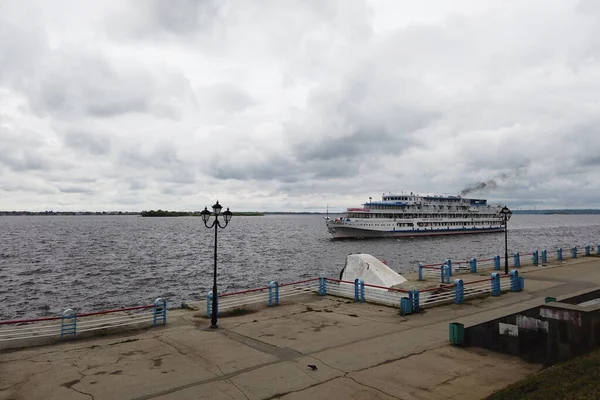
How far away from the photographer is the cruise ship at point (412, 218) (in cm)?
8688

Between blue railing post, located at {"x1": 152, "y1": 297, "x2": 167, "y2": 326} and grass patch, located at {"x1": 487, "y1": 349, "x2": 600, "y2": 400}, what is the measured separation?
39.3 feet

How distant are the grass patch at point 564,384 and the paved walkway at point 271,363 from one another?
3.10ft

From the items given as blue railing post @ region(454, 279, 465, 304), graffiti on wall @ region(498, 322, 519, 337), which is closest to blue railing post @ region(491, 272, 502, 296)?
blue railing post @ region(454, 279, 465, 304)

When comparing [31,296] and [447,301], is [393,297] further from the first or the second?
[31,296]

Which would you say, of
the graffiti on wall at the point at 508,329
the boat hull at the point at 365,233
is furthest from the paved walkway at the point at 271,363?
the boat hull at the point at 365,233

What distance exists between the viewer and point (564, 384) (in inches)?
299

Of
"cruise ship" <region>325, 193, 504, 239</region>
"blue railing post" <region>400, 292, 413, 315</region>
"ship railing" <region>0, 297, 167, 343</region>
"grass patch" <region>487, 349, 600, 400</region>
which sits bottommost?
"ship railing" <region>0, 297, 167, 343</region>

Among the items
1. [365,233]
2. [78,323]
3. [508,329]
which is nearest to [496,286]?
[508,329]

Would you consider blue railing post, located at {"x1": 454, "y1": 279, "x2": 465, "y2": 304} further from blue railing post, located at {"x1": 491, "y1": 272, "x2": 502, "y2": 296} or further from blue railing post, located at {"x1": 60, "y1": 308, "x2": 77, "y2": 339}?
blue railing post, located at {"x1": 60, "y1": 308, "x2": 77, "y2": 339}

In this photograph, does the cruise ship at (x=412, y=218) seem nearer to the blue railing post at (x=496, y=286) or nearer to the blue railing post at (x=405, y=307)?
the blue railing post at (x=496, y=286)

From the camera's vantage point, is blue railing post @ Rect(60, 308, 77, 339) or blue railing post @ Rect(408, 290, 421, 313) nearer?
blue railing post @ Rect(60, 308, 77, 339)

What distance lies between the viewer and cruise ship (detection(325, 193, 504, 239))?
86.9 meters

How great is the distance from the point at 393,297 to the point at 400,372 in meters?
8.61

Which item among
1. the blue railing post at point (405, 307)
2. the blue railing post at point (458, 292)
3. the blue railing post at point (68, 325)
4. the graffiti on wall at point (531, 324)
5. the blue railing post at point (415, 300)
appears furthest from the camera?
the blue railing post at point (458, 292)
